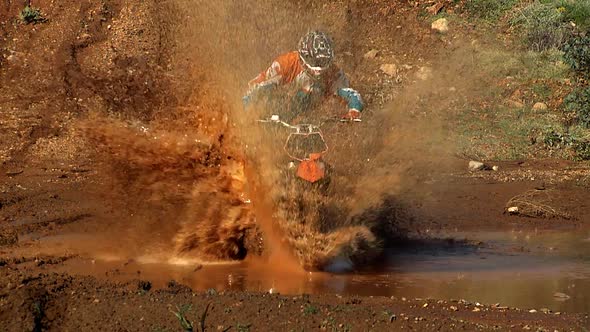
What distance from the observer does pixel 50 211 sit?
11.1m

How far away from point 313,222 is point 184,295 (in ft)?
8.03

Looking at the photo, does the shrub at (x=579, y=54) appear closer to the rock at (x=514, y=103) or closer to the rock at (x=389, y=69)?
the rock at (x=514, y=103)

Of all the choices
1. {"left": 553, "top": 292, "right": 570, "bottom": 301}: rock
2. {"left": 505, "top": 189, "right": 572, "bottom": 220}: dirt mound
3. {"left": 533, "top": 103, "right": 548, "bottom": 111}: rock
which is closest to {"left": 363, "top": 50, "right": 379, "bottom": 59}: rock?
{"left": 533, "top": 103, "right": 548, "bottom": 111}: rock

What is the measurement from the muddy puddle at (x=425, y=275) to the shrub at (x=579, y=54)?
648 cm

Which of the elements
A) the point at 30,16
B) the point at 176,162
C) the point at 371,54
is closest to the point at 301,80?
the point at 176,162

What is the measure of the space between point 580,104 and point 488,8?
501 centimetres

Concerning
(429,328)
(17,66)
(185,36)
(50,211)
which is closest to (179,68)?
(185,36)

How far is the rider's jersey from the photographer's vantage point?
965 cm

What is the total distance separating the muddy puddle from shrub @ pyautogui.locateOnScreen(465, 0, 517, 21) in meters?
10.1

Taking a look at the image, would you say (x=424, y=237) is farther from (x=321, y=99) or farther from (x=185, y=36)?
(x=185, y=36)

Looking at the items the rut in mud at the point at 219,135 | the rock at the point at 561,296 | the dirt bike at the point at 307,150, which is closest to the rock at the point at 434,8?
the rut in mud at the point at 219,135

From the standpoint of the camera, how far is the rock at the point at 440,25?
762 inches

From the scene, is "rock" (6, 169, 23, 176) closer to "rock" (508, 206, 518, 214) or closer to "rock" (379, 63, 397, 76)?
"rock" (508, 206, 518, 214)

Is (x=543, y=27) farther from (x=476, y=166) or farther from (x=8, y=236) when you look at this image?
(x=8, y=236)
